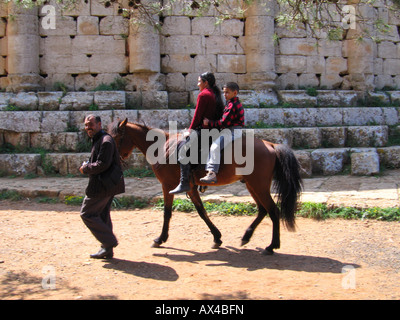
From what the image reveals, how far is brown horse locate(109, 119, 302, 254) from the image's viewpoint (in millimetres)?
5547

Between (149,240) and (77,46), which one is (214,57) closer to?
(77,46)

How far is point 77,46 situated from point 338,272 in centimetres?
1028

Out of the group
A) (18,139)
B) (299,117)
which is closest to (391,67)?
(299,117)

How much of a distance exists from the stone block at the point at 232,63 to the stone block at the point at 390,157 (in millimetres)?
4837

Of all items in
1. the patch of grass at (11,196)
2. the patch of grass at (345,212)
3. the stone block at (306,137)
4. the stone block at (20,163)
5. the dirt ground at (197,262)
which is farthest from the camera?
the stone block at (306,137)

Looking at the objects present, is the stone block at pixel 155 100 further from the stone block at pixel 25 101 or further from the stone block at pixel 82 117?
the stone block at pixel 25 101

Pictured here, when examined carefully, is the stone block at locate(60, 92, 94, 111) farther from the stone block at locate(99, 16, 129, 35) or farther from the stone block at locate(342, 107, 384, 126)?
the stone block at locate(342, 107, 384, 126)

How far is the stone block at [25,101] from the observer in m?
11.5

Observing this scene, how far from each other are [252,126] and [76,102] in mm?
4934

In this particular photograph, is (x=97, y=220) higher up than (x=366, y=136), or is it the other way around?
(x=366, y=136)

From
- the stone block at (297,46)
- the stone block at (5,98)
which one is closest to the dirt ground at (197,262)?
the stone block at (5,98)

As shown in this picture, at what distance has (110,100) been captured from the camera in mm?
11508

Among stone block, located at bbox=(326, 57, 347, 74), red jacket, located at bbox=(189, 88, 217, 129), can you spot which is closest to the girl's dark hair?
red jacket, located at bbox=(189, 88, 217, 129)

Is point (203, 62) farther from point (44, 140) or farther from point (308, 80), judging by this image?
point (44, 140)
